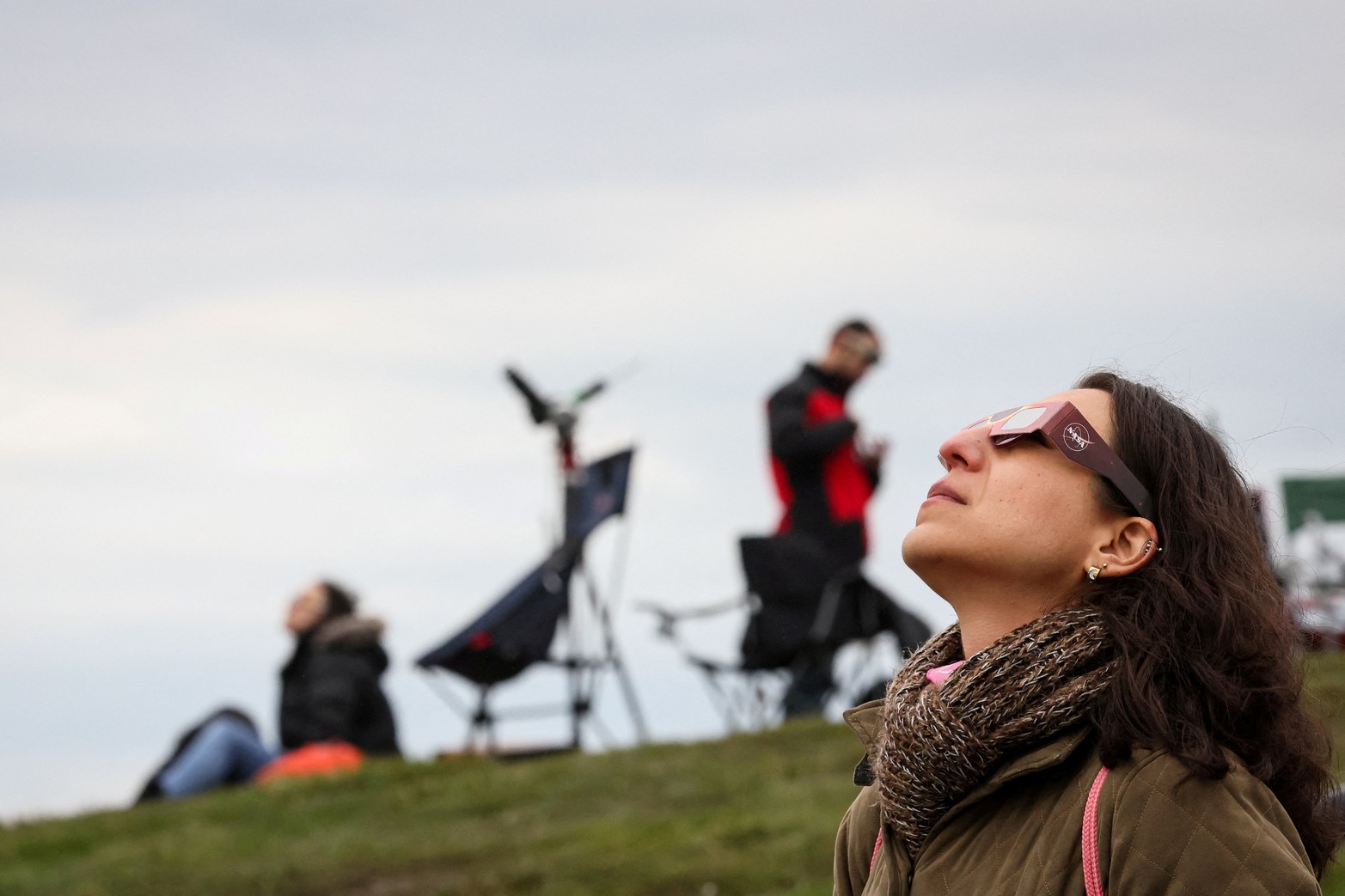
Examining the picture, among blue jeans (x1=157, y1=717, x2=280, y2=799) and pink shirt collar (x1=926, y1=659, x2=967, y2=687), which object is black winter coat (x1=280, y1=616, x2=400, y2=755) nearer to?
blue jeans (x1=157, y1=717, x2=280, y2=799)

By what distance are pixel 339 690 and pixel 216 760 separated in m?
0.82

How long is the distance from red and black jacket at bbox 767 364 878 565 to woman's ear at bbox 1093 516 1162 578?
25.4 ft

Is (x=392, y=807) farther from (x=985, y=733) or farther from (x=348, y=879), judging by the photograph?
(x=985, y=733)

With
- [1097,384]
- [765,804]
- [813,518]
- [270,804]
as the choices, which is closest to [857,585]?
[813,518]

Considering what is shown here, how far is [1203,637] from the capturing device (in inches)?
85.9

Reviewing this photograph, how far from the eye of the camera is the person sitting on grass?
967cm

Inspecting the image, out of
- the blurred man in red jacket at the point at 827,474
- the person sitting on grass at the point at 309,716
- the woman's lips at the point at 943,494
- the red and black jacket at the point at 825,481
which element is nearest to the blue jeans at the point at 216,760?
the person sitting on grass at the point at 309,716

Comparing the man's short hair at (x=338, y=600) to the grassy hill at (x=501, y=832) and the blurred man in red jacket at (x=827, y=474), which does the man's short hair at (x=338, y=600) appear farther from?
the blurred man in red jacket at (x=827, y=474)

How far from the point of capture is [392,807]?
833 centimetres

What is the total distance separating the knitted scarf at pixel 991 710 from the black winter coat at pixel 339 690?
315 inches

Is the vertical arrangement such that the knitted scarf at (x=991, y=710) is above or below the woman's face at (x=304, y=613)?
above

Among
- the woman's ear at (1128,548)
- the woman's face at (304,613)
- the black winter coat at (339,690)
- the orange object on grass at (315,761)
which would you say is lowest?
the orange object on grass at (315,761)

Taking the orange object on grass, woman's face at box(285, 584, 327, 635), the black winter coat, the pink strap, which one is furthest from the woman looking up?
woman's face at box(285, 584, 327, 635)

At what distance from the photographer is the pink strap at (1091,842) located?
1.98 m
